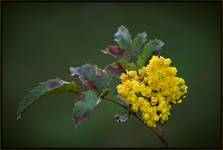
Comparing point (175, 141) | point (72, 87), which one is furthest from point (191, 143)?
point (72, 87)

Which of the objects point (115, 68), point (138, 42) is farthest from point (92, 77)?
point (138, 42)

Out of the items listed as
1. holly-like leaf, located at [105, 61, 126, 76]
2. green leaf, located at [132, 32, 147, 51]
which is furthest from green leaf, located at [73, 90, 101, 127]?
green leaf, located at [132, 32, 147, 51]

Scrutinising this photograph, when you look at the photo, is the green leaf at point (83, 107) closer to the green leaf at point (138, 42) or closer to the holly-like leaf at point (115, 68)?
the holly-like leaf at point (115, 68)

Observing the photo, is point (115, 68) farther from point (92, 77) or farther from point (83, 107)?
point (83, 107)

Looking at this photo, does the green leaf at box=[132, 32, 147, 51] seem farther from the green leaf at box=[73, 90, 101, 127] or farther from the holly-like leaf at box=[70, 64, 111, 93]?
the green leaf at box=[73, 90, 101, 127]

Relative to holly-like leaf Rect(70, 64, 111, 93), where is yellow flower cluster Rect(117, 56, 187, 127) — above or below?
below

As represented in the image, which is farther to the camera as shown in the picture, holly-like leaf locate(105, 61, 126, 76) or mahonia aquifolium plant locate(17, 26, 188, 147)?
holly-like leaf locate(105, 61, 126, 76)

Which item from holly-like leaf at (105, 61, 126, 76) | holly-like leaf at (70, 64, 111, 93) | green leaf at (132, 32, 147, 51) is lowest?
holly-like leaf at (70, 64, 111, 93)
